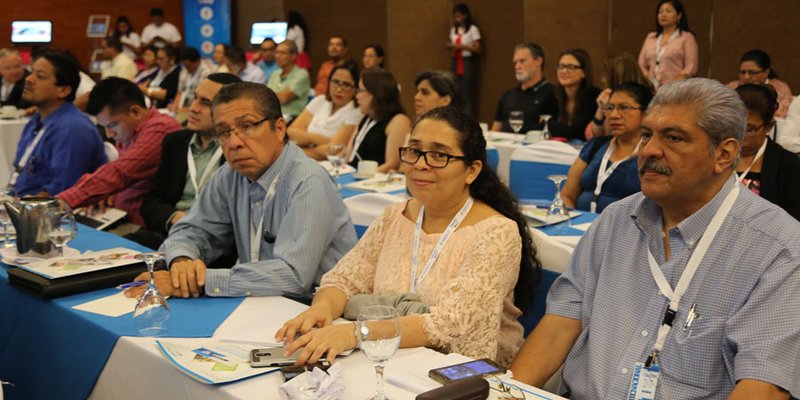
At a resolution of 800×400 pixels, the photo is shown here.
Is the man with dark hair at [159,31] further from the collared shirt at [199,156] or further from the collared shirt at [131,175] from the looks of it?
the collared shirt at [199,156]

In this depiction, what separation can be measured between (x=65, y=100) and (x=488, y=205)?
351 cm

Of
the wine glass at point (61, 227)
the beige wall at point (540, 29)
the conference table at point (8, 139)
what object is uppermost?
the beige wall at point (540, 29)

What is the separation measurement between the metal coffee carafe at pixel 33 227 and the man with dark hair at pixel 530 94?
16.9 feet

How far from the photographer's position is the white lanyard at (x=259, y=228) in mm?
2805

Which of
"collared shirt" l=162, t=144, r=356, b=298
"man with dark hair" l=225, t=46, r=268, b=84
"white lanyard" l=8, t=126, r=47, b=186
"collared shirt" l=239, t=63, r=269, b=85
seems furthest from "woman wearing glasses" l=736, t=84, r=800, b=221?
"man with dark hair" l=225, t=46, r=268, b=84

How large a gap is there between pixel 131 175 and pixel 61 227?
1.56 meters

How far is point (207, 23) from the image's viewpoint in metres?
16.9

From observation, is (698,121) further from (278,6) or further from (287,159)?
(278,6)

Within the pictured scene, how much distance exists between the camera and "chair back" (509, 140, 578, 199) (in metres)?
4.68

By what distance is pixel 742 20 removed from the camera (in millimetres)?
8695

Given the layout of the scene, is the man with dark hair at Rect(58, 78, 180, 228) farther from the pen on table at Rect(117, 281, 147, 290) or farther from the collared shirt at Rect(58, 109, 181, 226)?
the pen on table at Rect(117, 281, 147, 290)

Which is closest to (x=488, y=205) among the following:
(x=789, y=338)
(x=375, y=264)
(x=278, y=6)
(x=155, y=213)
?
(x=375, y=264)

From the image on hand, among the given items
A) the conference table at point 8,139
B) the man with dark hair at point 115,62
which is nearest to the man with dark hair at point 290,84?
the conference table at point 8,139

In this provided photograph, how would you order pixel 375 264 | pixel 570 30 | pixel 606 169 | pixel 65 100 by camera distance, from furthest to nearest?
pixel 570 30 < pixel 65 100 < pixel 606 169 < pixel 375 264
